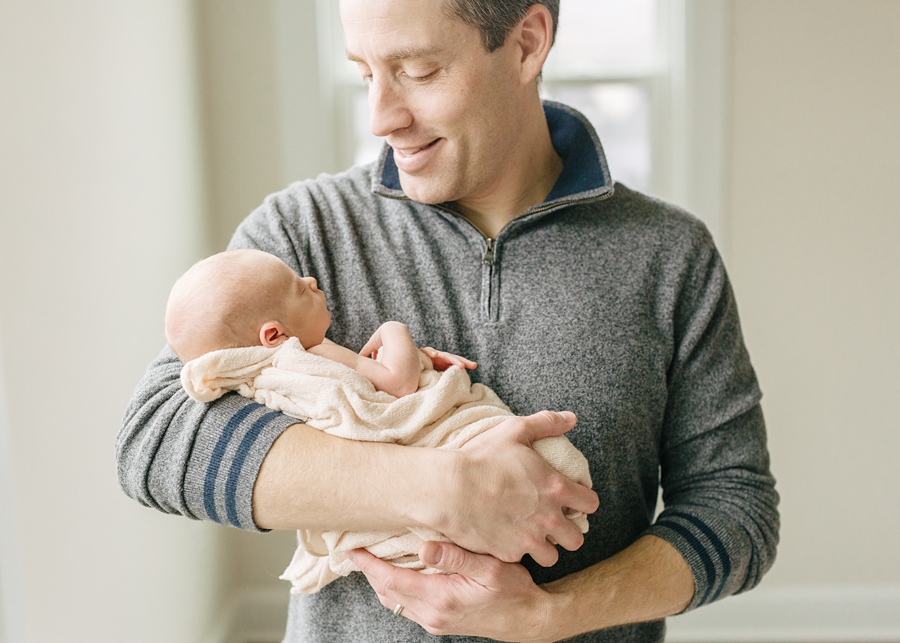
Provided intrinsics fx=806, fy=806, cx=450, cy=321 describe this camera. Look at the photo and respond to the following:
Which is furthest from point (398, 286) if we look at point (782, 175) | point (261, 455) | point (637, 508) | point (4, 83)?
point (782, 175)

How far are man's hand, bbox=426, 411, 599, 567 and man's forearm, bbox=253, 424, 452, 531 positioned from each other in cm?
3

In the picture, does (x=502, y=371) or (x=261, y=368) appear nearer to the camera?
(x=261, y=368)

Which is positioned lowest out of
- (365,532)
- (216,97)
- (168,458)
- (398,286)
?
(365,532)

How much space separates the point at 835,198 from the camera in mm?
2613

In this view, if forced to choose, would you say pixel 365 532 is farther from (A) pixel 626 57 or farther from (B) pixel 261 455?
(A) pixel 626 57

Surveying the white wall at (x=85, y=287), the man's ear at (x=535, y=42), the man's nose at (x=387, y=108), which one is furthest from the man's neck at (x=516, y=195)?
the white wall at (x=85, y=287)

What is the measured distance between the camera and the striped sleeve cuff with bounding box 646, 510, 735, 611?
48.6 inches

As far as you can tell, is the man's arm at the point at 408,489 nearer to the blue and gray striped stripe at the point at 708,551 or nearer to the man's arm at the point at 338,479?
the man's arm at the point at 338,479

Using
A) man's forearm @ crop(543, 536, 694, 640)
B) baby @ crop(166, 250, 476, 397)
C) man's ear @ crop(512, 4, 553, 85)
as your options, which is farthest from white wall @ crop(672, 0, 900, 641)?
baby @ crop(166, 250, 476, 397)

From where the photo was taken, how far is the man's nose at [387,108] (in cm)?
118

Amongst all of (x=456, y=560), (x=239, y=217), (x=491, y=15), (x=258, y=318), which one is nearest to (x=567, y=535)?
(x=456, y=560)

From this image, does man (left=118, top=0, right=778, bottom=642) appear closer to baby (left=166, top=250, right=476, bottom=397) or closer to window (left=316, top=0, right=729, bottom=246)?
baby (left=166, top=250, right=476, bottom=397)

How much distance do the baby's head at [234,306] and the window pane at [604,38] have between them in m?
1.91

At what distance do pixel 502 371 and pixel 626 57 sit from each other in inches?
73.9
